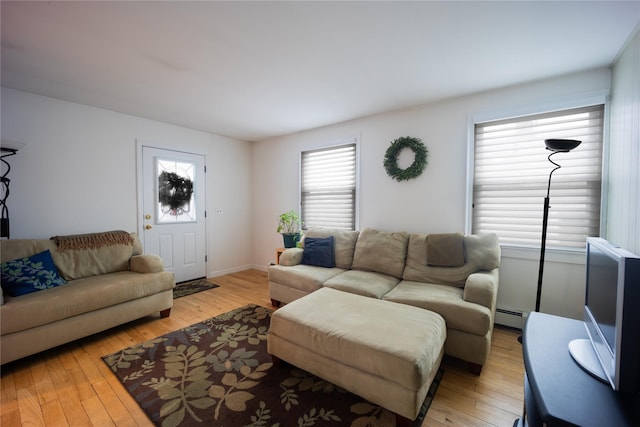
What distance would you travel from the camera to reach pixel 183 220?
4.16m

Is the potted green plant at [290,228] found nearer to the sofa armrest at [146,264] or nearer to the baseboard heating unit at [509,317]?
the sofa armrest at [146,264]

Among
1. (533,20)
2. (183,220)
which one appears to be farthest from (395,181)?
(183,220)

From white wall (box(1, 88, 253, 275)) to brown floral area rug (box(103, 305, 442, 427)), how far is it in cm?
192

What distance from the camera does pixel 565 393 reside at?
93 centimetres

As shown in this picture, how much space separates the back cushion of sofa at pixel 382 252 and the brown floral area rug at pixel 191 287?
7.73 ft

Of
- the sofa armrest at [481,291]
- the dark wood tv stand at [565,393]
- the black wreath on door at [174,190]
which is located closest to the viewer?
the dark wood tv stand at [565,393]

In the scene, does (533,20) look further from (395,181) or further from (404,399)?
(404,399)

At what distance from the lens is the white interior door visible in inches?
148

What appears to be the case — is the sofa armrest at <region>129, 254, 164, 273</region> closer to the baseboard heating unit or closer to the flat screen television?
the flat screen television

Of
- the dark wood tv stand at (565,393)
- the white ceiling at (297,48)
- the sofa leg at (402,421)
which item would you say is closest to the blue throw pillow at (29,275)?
the white ceiling at (297,48)

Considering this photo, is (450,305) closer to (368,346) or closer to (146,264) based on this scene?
(368,346)

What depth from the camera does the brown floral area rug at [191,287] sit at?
12.1 feet

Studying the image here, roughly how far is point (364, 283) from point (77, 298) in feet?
8.68

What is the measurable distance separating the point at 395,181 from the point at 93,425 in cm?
347
